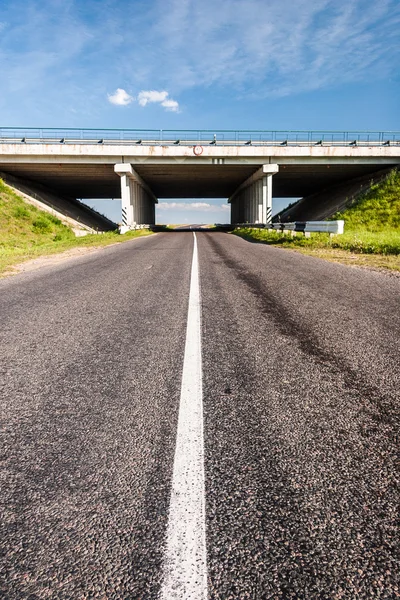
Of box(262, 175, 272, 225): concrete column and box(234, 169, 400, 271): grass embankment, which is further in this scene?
box(262, 175, 272, 225): concrete column

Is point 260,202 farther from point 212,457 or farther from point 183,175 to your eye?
point 212,457

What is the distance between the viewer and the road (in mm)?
1341

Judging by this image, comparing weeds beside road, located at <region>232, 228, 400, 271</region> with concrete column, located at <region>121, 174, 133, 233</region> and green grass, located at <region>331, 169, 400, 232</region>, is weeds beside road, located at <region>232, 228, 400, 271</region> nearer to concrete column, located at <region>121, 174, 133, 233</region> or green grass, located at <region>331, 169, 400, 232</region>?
green grass, located at <region>331, 169, 400, 232</region>

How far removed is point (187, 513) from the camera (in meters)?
1.61

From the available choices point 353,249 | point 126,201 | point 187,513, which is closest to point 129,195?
point 126,201

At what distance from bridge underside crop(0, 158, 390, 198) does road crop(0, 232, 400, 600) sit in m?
33.2

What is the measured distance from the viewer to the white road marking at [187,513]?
50.4 inches

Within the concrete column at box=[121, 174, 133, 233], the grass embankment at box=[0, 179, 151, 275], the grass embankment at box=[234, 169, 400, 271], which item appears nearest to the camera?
the grass embankment at box=[234, 169, 400, 271]

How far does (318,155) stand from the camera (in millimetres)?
33344

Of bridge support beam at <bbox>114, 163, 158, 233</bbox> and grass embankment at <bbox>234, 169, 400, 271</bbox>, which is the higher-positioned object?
bridge support beam at <bbox>114, 163, 158, 233</bbox>

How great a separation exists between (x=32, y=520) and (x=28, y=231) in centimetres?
2968

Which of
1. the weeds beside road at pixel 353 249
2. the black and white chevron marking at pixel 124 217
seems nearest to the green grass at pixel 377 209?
the weeds beside road at pixel 353 249

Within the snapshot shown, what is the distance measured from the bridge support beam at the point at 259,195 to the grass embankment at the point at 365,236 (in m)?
6.22

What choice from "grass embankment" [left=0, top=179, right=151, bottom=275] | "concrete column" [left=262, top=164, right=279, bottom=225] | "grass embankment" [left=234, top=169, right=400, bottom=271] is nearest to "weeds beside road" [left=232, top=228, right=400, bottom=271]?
"grass embankment" [left=234, top=169, right=400, bottom=271]
